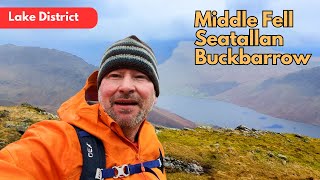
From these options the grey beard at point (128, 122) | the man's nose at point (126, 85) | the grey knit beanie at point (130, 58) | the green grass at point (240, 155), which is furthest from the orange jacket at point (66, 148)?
the green grass at point (240, 155)

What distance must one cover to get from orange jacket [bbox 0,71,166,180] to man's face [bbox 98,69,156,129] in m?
0.17

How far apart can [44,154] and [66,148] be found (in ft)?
0.97

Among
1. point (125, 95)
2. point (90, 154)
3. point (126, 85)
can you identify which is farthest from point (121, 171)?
point (126, 85)

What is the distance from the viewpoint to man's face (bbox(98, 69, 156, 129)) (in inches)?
211

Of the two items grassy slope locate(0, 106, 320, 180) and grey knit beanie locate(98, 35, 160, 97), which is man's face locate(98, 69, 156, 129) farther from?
grassy slope locate(0, 106, 320, 180)

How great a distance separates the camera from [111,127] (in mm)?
5211

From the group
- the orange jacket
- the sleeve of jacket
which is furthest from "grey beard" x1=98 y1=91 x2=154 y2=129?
the sleeve of jacket

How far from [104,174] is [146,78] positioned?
1520 millimetres

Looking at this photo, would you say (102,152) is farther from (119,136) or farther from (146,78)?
(146,78)

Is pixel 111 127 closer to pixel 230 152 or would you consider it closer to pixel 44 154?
pixel 44 154

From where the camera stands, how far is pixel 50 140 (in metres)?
4.44

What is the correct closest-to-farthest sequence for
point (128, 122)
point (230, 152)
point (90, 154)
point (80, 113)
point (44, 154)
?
point (44, 154) → point (90, 154) → point (80, 113) → point (128, 122) → point (230, 152)

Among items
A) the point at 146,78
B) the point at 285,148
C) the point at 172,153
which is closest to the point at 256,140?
the point at 285,148

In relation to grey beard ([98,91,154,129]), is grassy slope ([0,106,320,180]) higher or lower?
lower
